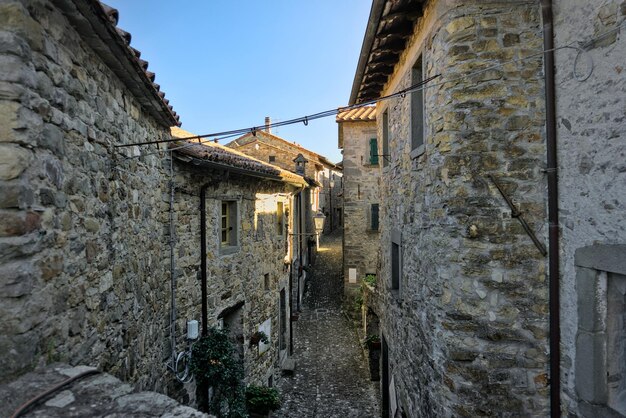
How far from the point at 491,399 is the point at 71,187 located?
394cm

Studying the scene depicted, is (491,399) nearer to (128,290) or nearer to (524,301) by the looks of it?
(524,301)

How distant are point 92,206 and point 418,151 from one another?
136 inches

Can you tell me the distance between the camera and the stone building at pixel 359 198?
51.5 feet

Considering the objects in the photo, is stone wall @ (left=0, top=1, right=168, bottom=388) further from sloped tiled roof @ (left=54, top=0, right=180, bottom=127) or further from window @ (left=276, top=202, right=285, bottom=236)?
window @ (left=276, top=202, right=285, bottom=236)

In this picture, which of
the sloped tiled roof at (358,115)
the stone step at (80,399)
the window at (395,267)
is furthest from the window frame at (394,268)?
the sloped tiled roof at (358,115)

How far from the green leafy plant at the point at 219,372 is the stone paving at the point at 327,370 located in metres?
2.36

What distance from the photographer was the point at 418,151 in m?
4.52

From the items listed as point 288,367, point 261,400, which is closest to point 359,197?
point 288,367

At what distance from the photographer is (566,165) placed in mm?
3162

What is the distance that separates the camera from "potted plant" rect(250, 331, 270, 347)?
835 cm

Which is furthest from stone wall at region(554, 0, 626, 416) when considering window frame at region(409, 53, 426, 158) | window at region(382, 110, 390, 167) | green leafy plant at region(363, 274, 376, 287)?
green leafy plant at region(363, 274, 376, 287)

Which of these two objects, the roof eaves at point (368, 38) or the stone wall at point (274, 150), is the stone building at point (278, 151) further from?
the roof eaves at point (368, 38)

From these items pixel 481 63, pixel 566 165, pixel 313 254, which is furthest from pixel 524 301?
pixel 313 254

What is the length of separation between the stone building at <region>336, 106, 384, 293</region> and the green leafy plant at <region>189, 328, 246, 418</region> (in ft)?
31.4
